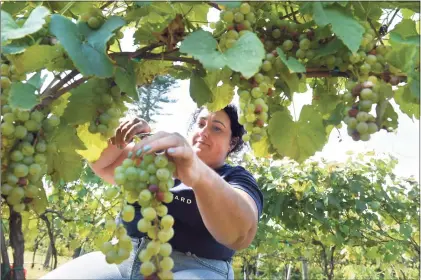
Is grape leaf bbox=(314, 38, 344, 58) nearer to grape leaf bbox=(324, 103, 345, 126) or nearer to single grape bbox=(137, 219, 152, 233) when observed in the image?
grape leaf bbox=(324, 103, 345, 126)

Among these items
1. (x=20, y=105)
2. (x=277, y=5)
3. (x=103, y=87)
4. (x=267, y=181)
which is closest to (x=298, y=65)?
(x=277, y=5)

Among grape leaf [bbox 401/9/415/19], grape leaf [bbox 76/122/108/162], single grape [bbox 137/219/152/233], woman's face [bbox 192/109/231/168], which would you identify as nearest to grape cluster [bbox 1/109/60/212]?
single grape [bbox 137/219/152/233]

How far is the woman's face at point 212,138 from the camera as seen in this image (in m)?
2.04

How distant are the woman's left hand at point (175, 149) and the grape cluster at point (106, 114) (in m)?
0.13

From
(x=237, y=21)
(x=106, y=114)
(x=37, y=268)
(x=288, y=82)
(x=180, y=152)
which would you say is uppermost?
(x=237, y=21)

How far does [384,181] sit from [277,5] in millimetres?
5146

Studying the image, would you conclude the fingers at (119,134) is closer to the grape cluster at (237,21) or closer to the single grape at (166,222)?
the grape cluster at (237,21)

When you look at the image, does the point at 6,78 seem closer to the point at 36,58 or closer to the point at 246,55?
the point at 36,58

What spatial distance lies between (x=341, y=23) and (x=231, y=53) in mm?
249

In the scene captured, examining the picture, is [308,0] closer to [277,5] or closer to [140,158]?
[277,5]

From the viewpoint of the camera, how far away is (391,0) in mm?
1145

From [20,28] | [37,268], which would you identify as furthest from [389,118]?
[37,268]

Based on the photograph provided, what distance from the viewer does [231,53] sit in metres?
0.97

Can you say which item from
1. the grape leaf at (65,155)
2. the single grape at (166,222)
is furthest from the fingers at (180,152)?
the grape leaf at (65,155)
